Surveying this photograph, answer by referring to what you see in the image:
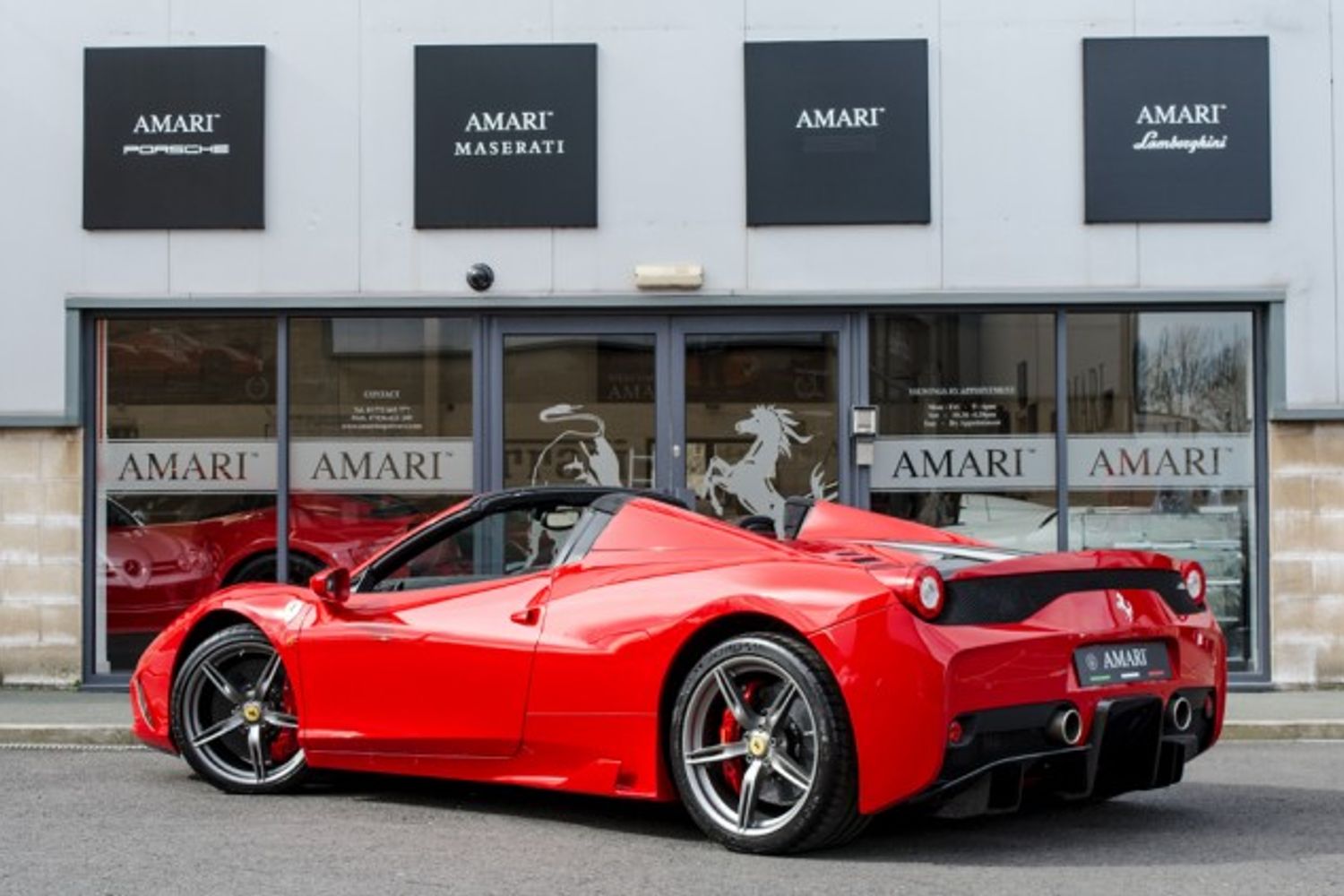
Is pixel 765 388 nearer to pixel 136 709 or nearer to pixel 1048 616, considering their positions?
pixel 136 709

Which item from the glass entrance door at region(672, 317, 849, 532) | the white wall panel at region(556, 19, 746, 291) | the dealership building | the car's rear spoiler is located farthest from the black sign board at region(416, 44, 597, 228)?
the car's rear spoiler

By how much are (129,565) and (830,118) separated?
5766mm

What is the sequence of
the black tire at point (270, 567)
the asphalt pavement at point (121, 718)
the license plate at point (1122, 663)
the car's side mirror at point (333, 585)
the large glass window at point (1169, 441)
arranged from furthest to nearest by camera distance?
1. the black tire at point (270, 567)
2. the large glass window at point (1169, 441)
3. the asphalt pavement at point (121, 718)
4. the car's side mirror at point (333, 585)
5. the license plate at point (1122, 663)

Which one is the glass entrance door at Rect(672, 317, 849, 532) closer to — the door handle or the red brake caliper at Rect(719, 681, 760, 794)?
the door handle

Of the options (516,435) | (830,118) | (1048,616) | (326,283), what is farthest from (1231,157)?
(1048,616)

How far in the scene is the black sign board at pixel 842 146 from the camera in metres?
12.5

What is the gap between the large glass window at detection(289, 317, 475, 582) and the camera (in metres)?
12.6

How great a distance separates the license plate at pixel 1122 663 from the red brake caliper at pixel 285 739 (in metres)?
3.24

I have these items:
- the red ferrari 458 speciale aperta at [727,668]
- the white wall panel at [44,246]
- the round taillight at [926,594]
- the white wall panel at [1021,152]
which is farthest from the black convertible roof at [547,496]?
the white wall panel at [44,246]

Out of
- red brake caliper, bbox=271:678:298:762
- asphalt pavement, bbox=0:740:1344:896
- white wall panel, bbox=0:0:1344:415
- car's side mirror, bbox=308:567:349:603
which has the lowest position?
asphalt pavement, bbox=0:740:1344:896

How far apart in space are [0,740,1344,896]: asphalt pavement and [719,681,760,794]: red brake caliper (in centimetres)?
24

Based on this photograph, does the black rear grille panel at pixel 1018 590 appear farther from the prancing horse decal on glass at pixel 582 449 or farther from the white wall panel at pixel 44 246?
the white wall panel at pixel 44 246

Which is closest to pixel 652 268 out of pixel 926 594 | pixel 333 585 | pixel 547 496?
pixel 547 496

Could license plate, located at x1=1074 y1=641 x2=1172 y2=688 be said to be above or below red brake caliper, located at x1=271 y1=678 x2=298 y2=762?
above
